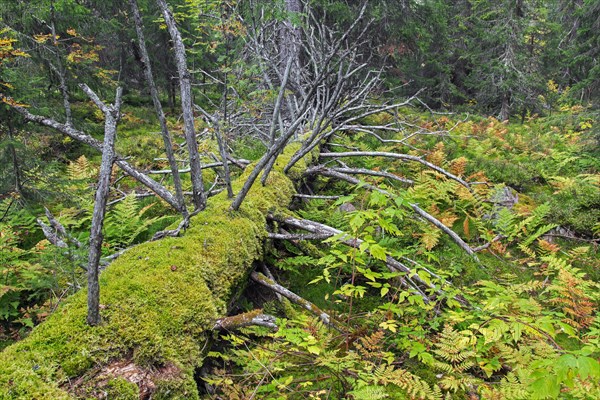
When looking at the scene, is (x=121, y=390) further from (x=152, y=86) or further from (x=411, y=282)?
(x=411, y=282)

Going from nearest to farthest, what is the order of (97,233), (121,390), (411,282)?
(121,390) < (97,233) < (411,282)

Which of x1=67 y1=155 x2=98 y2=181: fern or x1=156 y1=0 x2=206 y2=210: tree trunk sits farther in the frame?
x1=67 y1=155 x2=98 y2=181: fern

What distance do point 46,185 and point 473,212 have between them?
720 cm

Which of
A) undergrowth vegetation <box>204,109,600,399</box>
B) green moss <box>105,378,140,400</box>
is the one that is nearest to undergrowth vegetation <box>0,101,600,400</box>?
undergrowth vegetation <box>204,109,600,399</box>

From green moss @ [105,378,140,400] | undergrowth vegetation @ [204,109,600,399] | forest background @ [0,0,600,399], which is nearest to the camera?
green moss @ [105,378,140,400]

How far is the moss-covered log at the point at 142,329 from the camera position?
1.71m

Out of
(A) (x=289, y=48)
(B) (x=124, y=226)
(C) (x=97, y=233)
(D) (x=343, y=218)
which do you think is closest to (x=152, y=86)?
(C) (x=97, y=233)

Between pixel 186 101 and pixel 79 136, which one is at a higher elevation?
pixel 186 101

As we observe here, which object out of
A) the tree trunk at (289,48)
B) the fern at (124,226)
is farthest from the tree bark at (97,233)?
the tree trunk at (289,48)

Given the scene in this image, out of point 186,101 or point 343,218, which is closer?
point 186,101

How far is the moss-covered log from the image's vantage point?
1.71 m

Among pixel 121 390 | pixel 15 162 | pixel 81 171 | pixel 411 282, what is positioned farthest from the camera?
pixel 81 171

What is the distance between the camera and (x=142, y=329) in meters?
2.03

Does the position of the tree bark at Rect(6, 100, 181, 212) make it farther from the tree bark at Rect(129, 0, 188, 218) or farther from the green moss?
the green moss
